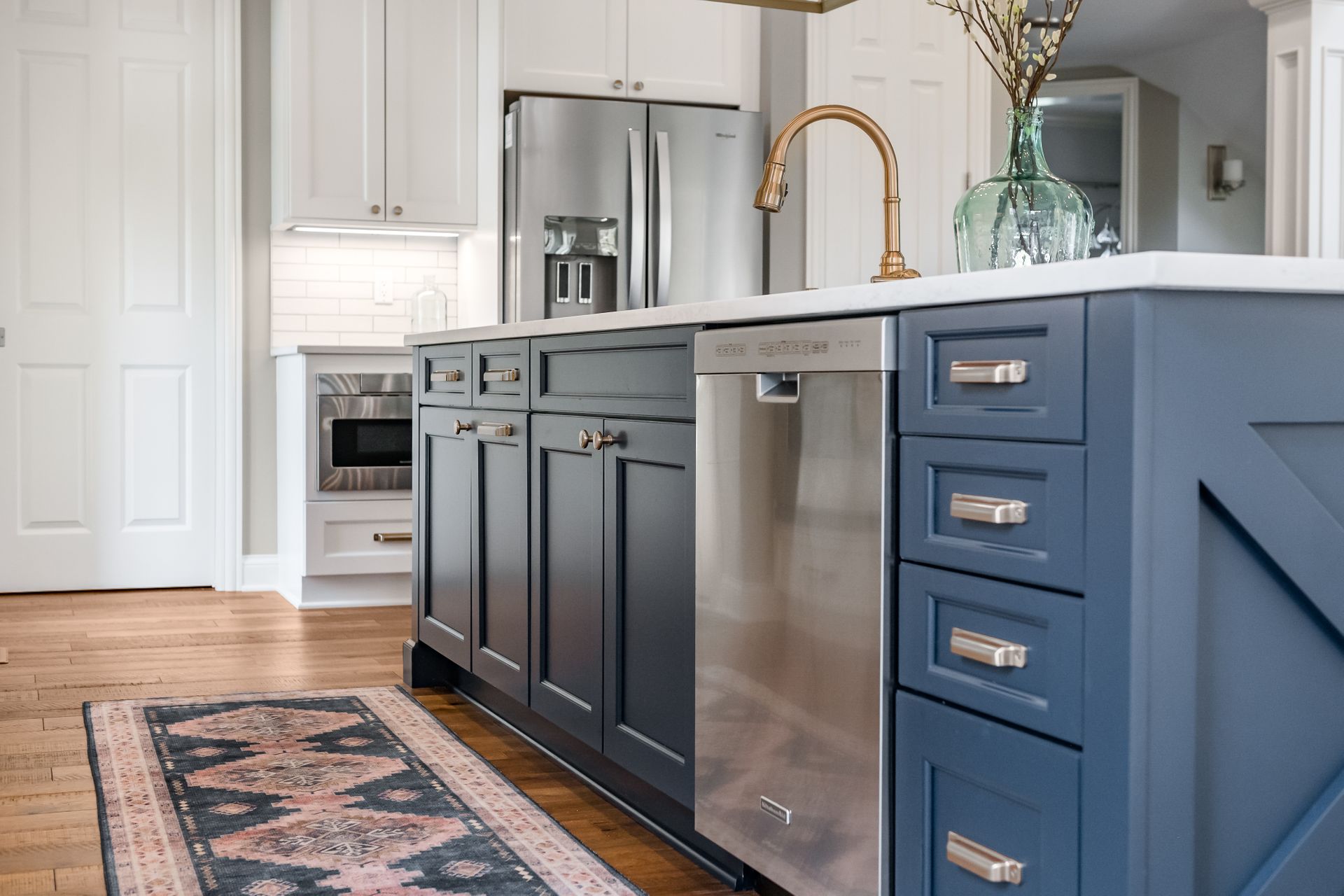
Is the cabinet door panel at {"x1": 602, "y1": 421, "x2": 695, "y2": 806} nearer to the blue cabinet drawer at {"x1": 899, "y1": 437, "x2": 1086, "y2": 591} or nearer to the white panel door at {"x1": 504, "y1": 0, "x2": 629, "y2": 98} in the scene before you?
the blue cabinet drawer at {"x1": 899, "y1": 437, "x2": 1086, "y2": 591}

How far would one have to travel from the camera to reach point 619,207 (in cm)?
480

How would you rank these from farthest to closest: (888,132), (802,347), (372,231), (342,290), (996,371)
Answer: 1. (342,290)
2. (372,231)
3. (888,132)
4. (802,347)
5. (996,371)

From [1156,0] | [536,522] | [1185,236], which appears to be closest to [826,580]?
[536,522]

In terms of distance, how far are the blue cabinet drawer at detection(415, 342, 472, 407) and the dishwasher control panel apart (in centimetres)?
121

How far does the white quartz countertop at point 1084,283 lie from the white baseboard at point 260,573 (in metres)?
3.81

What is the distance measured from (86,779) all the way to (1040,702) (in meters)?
1.98

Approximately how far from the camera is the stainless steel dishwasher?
5.04 feet

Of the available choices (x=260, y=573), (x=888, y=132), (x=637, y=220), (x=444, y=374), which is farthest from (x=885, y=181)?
(x=260, y=573)

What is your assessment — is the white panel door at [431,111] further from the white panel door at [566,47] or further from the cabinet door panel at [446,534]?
the cabinet door panel at [446,534]

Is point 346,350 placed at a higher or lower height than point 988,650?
higher

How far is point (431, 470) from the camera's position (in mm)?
3355

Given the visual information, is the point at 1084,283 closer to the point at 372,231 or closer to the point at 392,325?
the point at 372,231

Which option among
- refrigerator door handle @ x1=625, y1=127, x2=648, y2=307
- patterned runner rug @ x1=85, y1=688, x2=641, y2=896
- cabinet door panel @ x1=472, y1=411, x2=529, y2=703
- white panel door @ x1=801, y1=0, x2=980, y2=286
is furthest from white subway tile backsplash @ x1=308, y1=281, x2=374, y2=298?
cabinet door panel @ x1=472, y1=411, x2=529, y2=703

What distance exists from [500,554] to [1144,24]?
230 inches
